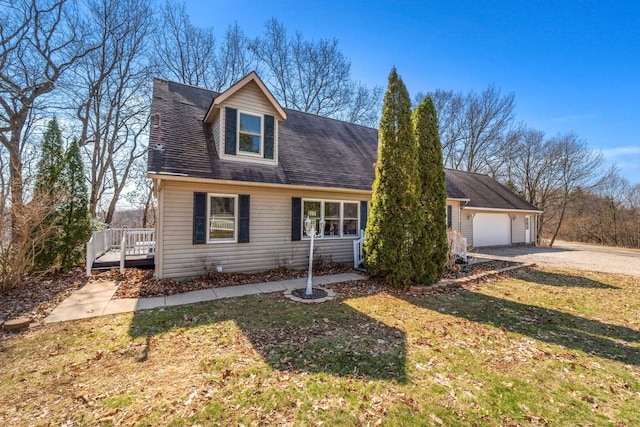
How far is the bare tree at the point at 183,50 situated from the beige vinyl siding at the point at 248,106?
13.1m

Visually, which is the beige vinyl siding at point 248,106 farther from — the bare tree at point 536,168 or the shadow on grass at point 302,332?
the bare tree at point 536,168

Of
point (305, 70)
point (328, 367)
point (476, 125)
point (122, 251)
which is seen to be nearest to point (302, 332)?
point (328, 367)

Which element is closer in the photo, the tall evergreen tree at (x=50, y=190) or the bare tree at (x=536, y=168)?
the tall evergreen tree at (x=50, y=190)

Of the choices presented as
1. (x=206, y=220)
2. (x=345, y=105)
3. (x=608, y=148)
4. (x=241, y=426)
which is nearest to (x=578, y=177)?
(x=608, y=148)

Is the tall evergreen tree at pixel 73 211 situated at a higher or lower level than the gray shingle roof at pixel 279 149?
lower

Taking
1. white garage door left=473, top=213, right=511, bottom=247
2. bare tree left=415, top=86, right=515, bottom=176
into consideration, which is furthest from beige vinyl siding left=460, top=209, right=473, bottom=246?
bare tree left=415, top=86, right=515, bottom=176

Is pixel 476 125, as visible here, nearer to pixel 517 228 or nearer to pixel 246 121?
pixel 517 228

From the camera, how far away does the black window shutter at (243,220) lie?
8.31m

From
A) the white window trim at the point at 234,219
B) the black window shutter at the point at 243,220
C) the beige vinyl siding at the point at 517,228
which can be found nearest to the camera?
the white window trim at the point at 234,219

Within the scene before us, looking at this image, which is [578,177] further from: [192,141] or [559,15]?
[192,141]

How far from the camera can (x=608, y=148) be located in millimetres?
23219

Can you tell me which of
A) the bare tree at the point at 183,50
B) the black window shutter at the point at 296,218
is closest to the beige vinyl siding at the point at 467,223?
the black window shutter at the point at 296,218

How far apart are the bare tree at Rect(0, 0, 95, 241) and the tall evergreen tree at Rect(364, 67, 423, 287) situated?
15365 millimetres

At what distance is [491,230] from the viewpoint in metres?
18.0
